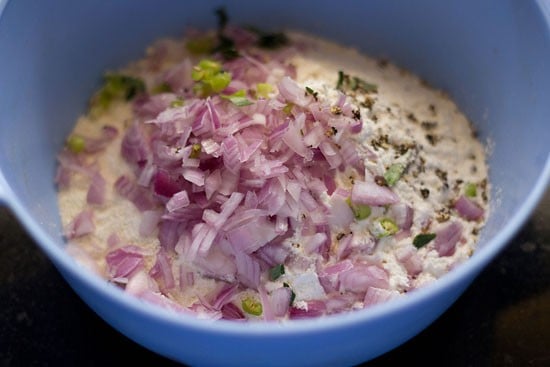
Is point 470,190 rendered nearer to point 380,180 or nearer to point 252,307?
point 380,180

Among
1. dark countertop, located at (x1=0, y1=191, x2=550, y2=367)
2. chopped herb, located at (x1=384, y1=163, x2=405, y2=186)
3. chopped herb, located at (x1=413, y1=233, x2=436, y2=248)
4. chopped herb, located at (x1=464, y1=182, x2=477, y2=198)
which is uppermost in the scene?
chopped herb, located at (x1=384, y1=163, x2=405, y2=186)

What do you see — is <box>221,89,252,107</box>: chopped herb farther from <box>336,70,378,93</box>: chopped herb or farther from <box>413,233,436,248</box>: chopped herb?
<box>413,233,436,248</box>: chopped herb

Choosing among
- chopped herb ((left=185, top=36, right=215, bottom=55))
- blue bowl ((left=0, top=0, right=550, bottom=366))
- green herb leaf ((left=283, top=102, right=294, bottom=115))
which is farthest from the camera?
chopped herb ((left=185, top=36, right=215, bottom=55))

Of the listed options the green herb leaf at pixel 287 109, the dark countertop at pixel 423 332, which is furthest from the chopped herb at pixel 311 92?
the dark countertop at pixel 423 332

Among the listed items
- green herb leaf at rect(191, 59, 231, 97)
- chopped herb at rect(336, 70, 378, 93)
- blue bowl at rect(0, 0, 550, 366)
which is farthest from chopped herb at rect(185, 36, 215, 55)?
chopped herb at rect(336, 70, 378, 93)

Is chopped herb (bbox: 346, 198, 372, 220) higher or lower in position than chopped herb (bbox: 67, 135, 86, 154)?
higher
